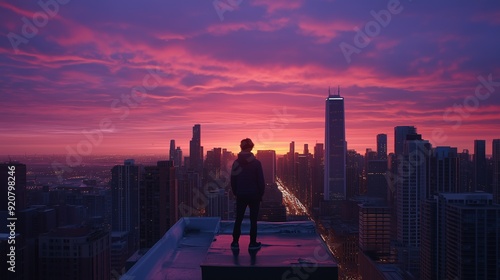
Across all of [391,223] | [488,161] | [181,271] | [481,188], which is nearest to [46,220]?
[181,271]

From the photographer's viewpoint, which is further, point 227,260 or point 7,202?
point 7,202

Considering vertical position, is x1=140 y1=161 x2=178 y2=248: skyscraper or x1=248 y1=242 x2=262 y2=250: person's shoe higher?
x1=248 y1=242 x2=262 y2=250: person's shoe

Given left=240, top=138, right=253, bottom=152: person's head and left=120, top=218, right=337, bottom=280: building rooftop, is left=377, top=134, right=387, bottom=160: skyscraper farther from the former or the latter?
left=240, top=138, right=253, bottom=152: person's head

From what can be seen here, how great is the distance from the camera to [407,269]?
1864 cm

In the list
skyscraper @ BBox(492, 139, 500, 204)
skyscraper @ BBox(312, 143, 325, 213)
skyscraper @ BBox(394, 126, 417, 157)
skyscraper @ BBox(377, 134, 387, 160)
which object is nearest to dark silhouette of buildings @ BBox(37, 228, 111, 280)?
skyscraper @ BBox(492, 139, 500, 204)

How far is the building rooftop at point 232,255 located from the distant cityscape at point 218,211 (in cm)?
59

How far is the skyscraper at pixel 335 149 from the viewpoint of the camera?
45644 millimetres

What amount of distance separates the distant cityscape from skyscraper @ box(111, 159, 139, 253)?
0.05 meters

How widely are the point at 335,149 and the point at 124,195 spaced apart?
3637 centimetres

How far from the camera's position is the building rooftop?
2400mm

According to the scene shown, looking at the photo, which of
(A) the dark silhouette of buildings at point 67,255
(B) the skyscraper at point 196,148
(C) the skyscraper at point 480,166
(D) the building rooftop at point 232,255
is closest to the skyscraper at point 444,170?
(C) the skyscraper at point 480,166

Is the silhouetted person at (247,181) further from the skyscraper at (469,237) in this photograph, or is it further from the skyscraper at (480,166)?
the skyscraper at (480,166)

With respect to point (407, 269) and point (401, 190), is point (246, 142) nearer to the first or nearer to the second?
point (407, 269)

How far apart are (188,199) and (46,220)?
22.4ft
